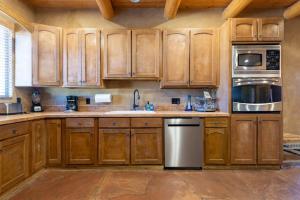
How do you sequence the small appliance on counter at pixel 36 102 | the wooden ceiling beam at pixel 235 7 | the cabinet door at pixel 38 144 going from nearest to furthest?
the cabinet door at pixel 38 144 < the wooden ceiling beam at pixel 235 7 < the small appliance on counter at pixel 36 102

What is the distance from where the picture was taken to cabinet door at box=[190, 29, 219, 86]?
403cm

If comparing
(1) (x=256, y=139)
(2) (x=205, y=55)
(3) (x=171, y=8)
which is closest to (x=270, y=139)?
(1) (x=256, y=139)

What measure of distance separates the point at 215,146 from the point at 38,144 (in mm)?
2623

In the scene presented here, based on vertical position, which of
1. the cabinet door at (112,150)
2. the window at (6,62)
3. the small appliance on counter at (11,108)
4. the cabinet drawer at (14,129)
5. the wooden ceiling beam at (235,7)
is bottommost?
the cabinet door at (112,150)

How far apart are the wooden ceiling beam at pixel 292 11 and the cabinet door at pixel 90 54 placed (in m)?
3.28

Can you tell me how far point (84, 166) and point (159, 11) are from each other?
9.69 ft

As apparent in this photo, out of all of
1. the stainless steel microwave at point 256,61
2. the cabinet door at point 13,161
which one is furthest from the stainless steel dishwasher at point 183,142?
the cabinet door at point 13,161

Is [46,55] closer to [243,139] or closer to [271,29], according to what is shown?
[243,139]

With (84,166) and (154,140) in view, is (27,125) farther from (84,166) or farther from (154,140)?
(154,140)

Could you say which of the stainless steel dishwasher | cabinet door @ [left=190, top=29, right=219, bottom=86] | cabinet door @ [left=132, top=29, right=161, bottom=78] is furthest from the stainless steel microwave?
cabinet door @ [left=132, top=29, right=161, bottom=78]

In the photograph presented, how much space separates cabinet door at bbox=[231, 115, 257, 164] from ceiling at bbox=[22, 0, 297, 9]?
77.9 inches

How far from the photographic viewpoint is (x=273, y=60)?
3.65m

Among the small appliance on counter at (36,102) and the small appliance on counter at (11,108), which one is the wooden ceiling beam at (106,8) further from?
the small appliance on counter at (11,108)

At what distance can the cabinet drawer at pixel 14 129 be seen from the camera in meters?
2.64
